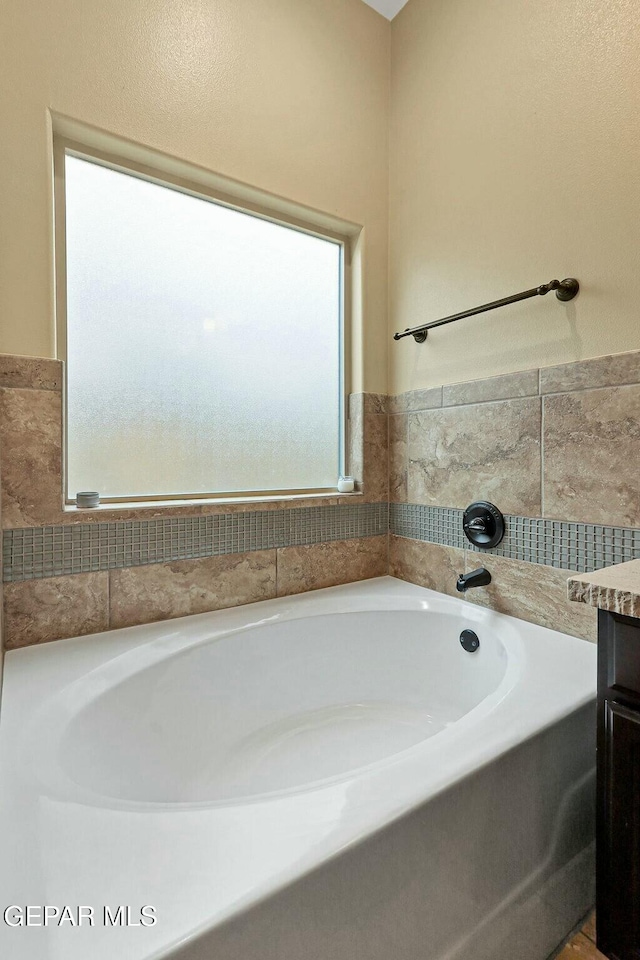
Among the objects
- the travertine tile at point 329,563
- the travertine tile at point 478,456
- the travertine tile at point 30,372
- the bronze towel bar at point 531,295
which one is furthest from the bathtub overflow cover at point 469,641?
the travertine tile at point 30,372

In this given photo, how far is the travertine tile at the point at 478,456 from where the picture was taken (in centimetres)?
146

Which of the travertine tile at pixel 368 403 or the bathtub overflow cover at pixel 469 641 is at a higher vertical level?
the travertine tile at pixel 368 403

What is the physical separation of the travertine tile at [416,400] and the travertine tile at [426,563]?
555mm

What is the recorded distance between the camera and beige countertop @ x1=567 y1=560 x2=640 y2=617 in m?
0.80

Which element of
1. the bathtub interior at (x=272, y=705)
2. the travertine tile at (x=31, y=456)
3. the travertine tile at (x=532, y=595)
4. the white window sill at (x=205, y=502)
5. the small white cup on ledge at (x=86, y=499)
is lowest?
the bathtub interior at (x=272, y=705)

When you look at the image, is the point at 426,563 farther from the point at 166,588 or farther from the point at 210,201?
the point at 210,201

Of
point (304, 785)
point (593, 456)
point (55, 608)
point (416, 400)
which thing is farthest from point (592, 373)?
point (55, 608)

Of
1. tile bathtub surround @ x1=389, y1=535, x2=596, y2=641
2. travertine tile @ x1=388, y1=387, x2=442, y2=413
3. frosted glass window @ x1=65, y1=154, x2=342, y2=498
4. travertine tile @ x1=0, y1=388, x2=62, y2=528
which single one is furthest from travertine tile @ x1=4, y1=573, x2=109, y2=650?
travertine tile @ x1=388, y1=387, x2=442, y2=413

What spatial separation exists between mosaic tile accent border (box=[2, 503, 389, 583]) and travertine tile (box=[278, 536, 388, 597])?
34 millimetres

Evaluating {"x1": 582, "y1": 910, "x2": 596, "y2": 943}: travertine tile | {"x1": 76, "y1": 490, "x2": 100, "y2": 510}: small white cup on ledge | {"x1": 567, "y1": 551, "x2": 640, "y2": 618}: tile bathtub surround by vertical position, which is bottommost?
{"x1": 582, "y1": 910, "x2": 596, "y2": 943}: travertine tile

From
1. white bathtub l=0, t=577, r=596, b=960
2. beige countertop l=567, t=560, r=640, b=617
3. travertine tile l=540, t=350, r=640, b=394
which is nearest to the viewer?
white bathtub l=0, t=577, r=596, b=960

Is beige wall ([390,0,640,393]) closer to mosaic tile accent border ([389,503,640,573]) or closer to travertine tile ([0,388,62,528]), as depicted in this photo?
mosaic tile accent border ([389,503,640,573])

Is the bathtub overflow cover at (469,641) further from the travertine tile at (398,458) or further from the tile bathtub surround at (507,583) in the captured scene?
the travertine tile at (398,458)

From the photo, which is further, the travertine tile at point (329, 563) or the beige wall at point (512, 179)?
the travertine tile at point (329, 563)
